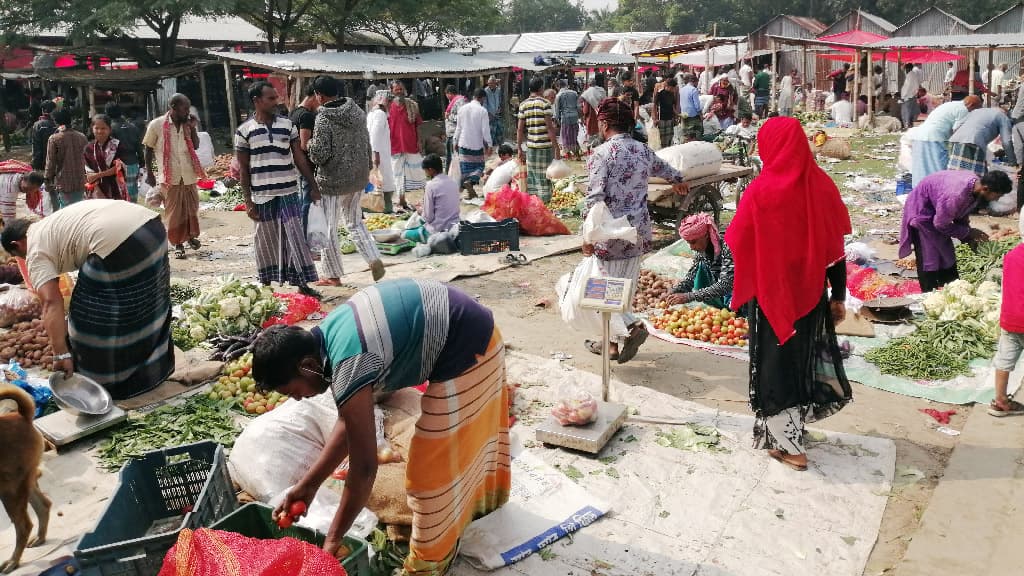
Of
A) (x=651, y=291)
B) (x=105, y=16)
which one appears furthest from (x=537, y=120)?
(x=105, y=16)

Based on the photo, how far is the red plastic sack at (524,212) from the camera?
969cm

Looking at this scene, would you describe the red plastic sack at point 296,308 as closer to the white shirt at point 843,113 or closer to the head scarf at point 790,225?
the head scarf at point 790,225

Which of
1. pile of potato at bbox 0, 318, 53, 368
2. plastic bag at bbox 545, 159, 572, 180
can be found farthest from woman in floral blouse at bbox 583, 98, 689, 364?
plastic bag at bbox 545, 159, 572, 180

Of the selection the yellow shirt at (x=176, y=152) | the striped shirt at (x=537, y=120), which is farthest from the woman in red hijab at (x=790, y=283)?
the striped shirt at (x=537, y=120)

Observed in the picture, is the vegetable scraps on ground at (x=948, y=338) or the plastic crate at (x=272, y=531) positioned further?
the vegetable scraps on ground at (x=948, y=338)

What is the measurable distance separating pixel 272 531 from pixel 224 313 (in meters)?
3.35

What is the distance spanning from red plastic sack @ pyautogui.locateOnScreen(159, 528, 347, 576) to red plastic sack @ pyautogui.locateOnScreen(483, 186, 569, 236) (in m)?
7.16

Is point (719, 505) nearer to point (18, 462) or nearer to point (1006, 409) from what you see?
point (1006, 409)

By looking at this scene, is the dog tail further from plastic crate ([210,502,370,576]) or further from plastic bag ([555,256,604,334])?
plastic bag ([555,256,604,334])

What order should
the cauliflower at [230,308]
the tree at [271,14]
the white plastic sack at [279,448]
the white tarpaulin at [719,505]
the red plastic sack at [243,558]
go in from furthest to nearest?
the tree at [271,14] → the cauliflower at [230,308] → the white plastic sack at [279,448] → the white tarpaulin at [719,505] → the red plastic sack at [243,558]

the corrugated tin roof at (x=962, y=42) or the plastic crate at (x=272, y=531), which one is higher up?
the corrugated tin roof at (x=962, y=42)

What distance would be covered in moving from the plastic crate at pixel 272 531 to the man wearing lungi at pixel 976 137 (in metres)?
8.94

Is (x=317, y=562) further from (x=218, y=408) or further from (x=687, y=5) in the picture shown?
(x=687, y=5)

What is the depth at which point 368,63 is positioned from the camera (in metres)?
15.9
